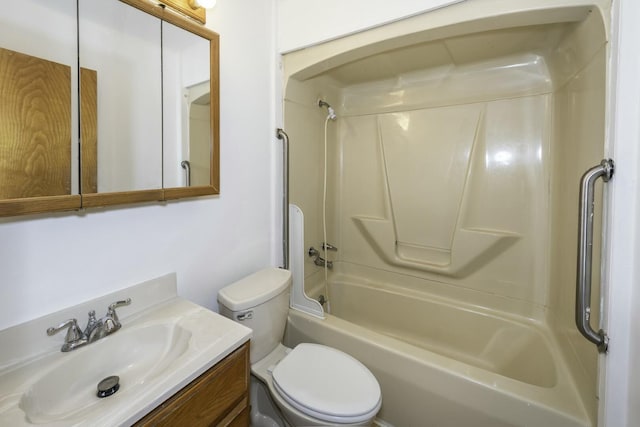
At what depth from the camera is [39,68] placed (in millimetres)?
840

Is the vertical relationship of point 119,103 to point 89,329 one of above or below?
above

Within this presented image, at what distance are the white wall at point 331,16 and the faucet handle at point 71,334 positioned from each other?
1670 millimetres

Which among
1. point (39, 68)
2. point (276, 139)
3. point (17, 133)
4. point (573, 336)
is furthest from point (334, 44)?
point (573, 336)

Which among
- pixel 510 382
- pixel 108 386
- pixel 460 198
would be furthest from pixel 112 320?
pixel 460 198

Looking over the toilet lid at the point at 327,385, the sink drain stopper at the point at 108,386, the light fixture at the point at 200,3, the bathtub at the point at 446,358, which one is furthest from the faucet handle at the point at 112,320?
the light fixture at the point at 200,3

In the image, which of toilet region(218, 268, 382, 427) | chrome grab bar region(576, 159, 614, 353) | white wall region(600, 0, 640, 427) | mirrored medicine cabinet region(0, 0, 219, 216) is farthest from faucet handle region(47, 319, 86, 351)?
white wall region(600, 0, 640, 427)

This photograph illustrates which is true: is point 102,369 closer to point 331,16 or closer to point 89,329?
point 89,329

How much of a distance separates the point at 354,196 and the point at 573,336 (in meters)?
1.58

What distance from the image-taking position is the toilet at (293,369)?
108 cm

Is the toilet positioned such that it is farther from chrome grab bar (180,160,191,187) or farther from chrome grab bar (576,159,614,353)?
chrome grab bar (576,159,614,353)

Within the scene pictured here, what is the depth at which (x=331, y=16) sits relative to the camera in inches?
60.1

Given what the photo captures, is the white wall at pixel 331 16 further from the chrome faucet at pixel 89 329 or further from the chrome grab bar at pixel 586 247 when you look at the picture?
the chrome faucet at pixel 89 329

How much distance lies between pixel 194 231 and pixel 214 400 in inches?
28.3

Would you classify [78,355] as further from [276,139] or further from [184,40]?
[276,139]
